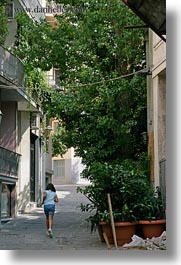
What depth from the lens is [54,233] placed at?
1430cm

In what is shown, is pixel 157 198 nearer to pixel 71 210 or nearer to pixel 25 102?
pixel 25 102

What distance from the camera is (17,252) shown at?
25.5ft

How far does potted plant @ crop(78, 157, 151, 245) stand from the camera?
11469mm

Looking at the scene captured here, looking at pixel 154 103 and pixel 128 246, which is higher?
pixel 154 103

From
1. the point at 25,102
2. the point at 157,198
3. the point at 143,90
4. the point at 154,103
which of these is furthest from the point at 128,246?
the point at 25,102

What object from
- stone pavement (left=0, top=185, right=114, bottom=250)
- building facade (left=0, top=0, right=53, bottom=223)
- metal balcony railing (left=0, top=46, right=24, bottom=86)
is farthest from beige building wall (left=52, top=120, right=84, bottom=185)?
metal balcony railing (left=0, top=46, right=24, bottom=86)

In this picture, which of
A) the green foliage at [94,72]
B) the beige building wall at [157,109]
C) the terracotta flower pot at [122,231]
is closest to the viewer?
the terracotta flower pot at [122,231]

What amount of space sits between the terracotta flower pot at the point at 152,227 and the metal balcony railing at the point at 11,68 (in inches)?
239

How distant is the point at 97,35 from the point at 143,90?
200cm

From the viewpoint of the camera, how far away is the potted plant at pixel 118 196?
11.5m

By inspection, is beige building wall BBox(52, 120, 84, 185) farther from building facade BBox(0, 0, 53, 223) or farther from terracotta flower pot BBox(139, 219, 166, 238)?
terracotta flower pot BBox(139, 219, 166, 238)

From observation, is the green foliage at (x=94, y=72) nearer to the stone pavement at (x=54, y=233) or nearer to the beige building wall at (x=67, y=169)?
the stone pavement at (x=54, y=233)

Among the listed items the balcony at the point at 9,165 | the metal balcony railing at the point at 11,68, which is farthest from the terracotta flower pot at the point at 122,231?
the metal balcony railing at the point at 11,68

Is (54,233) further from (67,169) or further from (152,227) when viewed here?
(67,169)
